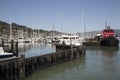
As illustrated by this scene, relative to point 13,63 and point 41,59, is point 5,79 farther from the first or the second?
point 41,59

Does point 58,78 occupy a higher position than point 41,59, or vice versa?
point 41,59

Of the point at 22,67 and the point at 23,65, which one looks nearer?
the point at 22,67

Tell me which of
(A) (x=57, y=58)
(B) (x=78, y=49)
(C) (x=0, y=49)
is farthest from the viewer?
(B) (x=78, y=49)

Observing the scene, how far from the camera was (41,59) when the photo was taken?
3231cm

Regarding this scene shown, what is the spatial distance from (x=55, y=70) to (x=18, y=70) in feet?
30.2

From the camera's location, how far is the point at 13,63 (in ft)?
80.4

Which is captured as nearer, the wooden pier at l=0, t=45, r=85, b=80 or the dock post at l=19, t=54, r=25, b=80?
the wooden pier at l=0, t=45, r=85, b=80

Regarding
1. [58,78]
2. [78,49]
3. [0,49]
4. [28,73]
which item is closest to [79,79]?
[58,78]

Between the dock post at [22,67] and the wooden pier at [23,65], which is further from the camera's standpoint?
the dock post at [22,67]

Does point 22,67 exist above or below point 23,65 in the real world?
below

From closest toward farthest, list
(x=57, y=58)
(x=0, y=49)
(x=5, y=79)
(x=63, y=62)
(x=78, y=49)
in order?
(x=5, y=79) → (x=0, y=49) → (x=57, y=58) → (x=63, y=62) → (x=78, y=49)

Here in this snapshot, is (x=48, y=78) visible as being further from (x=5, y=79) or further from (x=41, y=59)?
(x=5, y=79)

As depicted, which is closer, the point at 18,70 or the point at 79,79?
the point at 18,70

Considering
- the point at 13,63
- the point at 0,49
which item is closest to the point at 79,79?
the point at 13,63
